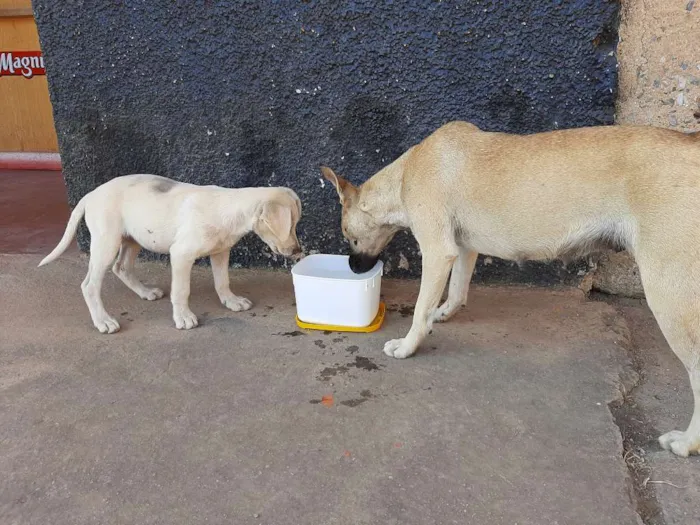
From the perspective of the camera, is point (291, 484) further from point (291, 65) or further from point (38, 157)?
point (38, 157)

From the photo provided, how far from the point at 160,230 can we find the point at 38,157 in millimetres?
6045

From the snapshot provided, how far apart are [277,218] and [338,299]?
606 millimetres

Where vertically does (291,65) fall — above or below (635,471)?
above

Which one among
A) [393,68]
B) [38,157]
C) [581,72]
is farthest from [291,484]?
[38,157]

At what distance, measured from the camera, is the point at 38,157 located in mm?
8539

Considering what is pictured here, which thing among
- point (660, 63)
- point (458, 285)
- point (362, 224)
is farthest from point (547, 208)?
point (660, 63)

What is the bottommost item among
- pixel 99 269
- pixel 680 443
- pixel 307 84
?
pixel 680 443

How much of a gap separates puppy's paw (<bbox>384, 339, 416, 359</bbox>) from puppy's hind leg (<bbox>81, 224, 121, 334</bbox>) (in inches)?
66.3

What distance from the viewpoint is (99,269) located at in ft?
12.0

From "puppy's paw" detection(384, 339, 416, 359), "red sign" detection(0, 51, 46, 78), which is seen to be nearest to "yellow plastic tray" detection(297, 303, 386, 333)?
"puppy's paw" detection(384, 339, 416, 359)

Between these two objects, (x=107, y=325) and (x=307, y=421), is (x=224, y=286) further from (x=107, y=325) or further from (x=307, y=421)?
(x=307, y=421)

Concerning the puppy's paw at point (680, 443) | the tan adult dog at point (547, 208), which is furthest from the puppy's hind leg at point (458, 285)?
the puppy's paw at point (680, 443)

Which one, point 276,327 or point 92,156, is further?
point 92,156

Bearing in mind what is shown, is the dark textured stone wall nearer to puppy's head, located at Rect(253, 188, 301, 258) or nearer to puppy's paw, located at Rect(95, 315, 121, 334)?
puppy's head, located at Rect(253, 188, 301, 258)
